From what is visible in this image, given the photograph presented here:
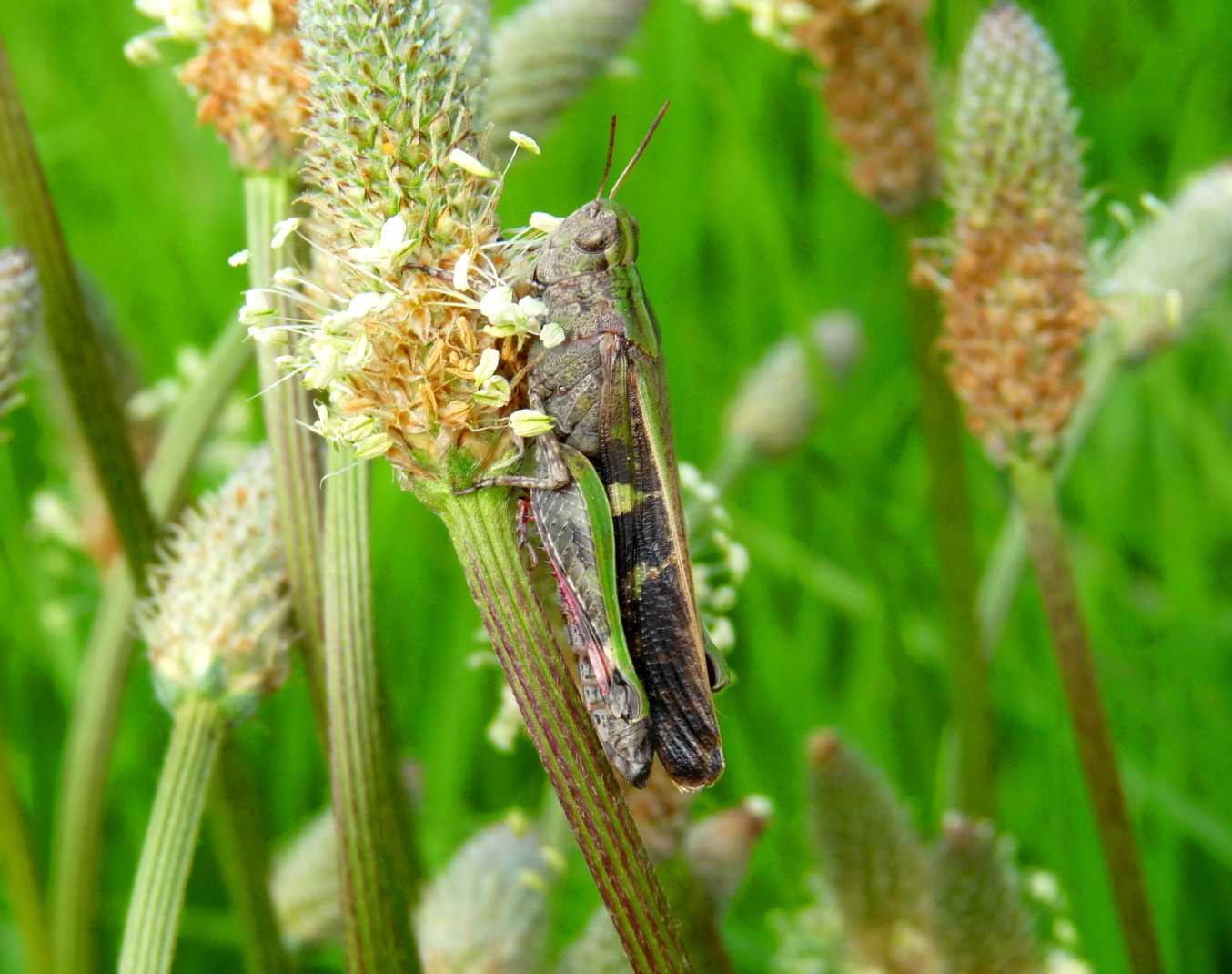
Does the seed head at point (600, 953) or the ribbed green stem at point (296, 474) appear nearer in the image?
the ribbed green stem at point (296, 474)

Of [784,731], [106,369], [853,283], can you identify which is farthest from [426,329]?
[853,283]

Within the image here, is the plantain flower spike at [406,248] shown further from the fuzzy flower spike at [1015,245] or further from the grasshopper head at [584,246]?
the fuzzy flower spike at [1015,245]

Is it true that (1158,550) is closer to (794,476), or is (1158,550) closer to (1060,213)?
(794,476)

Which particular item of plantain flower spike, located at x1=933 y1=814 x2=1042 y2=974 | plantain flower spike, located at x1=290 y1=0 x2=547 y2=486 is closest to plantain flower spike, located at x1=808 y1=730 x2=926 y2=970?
plantain flower spike, located at x1=933 y1=814 x2=1042 y2=974

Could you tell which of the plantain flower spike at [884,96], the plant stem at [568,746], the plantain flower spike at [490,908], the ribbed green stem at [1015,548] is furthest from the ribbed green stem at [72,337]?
the ribbed green stem at [1015,548]

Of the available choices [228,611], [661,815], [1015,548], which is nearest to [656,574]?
[661,815]

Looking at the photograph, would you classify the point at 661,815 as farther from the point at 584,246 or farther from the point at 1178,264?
the point at 1178,264
